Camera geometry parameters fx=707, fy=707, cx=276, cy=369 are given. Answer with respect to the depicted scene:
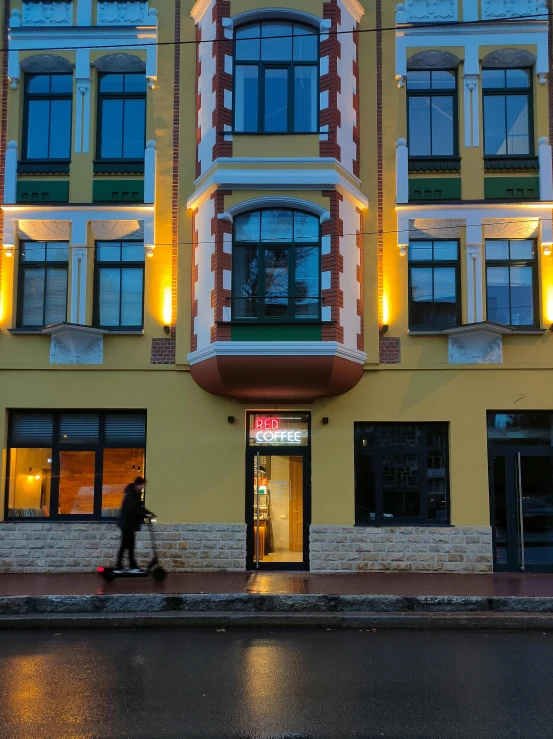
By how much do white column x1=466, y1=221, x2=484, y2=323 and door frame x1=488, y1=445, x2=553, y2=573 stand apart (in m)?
2.51

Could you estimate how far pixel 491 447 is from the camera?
13141 mm

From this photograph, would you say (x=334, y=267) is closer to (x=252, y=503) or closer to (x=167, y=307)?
(x=167, y=307)

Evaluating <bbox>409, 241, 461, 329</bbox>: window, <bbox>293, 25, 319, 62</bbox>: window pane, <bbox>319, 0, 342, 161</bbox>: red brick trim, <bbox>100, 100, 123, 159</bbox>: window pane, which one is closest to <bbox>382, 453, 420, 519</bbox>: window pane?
<bbox>409, 241, 461, 329</bbox>: window

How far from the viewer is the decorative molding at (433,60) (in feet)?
44.8

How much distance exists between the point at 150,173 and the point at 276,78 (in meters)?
2.94

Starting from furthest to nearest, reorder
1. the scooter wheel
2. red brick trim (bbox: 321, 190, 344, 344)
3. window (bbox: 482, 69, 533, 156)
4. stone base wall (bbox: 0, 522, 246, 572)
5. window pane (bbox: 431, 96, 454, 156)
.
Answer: window pane (bbox: 431, 96, 454, 156), window (bbox: 482, 69, 533, 156), stone base wall (bbox: 0, 522, 246, 572), red brick trim (bbox: 321, 190, 344, 344), the scooter wheel

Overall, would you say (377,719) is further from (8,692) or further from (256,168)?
(256,168)

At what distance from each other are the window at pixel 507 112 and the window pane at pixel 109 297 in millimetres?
7529

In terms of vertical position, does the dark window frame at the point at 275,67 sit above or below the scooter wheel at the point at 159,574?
above

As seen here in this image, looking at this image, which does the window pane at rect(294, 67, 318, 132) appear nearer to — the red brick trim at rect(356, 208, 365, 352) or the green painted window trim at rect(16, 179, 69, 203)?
the red brick trim at rect(356, 208, 365, 352)

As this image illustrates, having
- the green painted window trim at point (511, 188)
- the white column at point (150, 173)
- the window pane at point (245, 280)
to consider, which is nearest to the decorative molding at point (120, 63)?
the white column at point (150, 173)

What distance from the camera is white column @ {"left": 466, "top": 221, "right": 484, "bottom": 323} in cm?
1319

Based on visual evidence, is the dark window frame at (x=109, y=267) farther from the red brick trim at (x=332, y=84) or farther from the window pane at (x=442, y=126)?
the window pane at (x=442, y=126)

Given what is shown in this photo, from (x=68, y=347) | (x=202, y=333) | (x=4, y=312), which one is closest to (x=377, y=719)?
(x=202, y=333)
